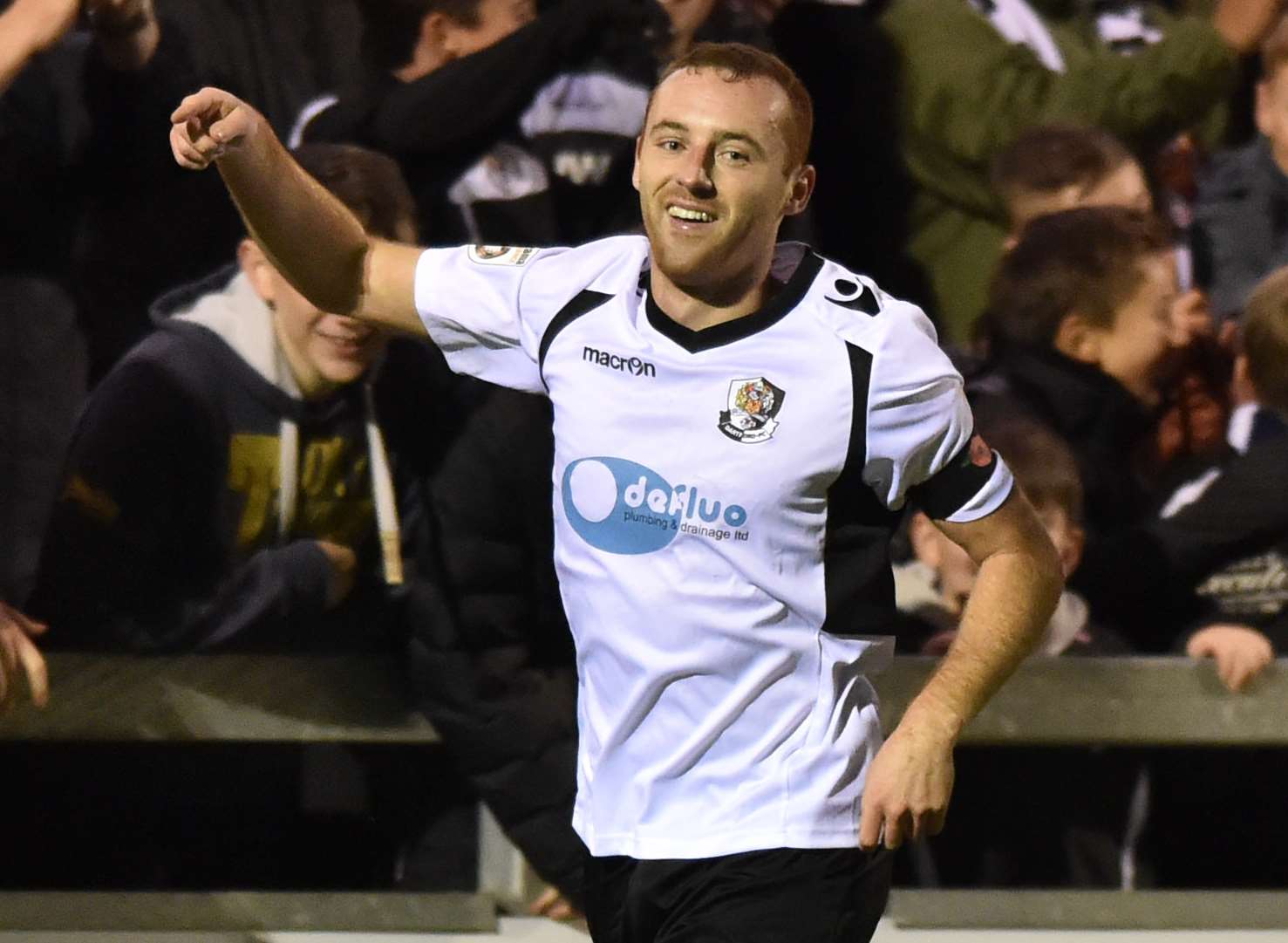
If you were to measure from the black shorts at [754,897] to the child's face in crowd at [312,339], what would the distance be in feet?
4.29

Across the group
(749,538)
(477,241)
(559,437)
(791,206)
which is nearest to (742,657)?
(749,538)

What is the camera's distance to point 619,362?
8.30ft

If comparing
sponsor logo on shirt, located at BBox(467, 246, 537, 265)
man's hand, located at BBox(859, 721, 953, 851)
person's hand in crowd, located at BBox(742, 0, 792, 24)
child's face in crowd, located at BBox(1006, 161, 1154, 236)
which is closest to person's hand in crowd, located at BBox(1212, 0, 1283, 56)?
child's face in crowd, located at BBox(1006, 161, 1154, 236)

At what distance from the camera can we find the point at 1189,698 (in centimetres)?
368

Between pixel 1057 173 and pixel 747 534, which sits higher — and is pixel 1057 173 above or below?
above

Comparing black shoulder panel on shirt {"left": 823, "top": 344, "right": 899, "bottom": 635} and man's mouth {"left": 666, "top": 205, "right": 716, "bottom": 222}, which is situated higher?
man's mouth {"left": 666, "top": 205, "right": 716, "bottom": 222}

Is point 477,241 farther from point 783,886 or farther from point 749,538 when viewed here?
point 783,886

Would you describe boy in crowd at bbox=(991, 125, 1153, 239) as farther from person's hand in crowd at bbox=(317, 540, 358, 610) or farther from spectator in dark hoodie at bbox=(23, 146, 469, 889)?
person's hand in crowd at bbox=(317, 540, 358, 610)

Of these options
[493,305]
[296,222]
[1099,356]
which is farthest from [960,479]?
[1099,356]

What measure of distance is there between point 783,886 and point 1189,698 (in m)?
1.50

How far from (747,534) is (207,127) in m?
0.85

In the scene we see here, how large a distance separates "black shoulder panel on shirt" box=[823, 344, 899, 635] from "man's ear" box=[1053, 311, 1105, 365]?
4.70 ft

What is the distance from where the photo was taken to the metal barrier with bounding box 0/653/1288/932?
140 inches

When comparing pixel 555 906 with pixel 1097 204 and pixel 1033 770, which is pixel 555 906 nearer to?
pixel 1033 770
